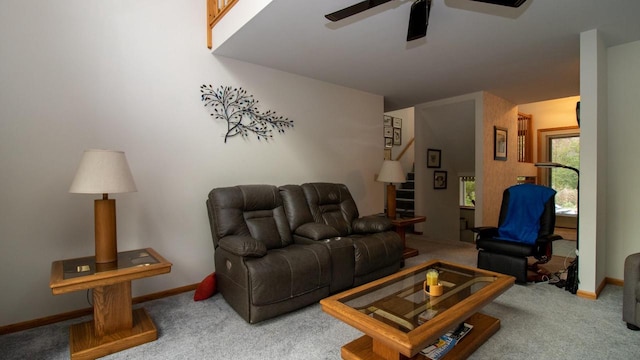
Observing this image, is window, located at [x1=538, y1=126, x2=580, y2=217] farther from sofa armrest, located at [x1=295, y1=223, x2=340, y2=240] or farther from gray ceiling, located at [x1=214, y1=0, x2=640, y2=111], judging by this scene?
sofa armrest, located at [x1=295, y1=223, x2=340, y2=240]

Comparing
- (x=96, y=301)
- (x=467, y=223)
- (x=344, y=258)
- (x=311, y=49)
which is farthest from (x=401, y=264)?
(x=467, y=223)

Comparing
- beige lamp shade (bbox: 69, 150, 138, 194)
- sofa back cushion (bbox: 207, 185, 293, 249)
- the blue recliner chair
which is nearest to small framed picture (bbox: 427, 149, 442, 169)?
the blue recliner chair

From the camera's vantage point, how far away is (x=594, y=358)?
1915 mm

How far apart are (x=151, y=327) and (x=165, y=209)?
1.10 m

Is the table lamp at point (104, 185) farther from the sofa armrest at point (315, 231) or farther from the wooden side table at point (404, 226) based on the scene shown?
the wooden side table at point (404, 226)

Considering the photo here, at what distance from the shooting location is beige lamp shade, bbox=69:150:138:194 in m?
2.05

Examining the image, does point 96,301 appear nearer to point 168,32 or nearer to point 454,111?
point 168,32

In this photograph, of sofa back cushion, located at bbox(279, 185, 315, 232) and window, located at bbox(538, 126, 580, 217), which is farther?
window, located at bbox(538, 126, 580, 217)

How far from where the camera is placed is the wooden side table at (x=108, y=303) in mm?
1940

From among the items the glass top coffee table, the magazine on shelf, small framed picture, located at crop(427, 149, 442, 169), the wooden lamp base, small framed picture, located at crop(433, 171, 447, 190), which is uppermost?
small framed picture, located at crop(427, 149, 442, 169)

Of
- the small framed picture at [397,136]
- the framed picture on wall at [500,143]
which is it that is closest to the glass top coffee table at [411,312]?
the framed picture on wall at [500,143]

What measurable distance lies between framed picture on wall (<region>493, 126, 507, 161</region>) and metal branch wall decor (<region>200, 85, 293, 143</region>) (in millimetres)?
3480

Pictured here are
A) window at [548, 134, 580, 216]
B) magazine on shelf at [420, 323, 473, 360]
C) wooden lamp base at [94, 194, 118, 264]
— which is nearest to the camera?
magazine on shelf at [420, 323, 473, 360]

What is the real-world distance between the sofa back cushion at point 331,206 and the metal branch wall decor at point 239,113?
32.3 inches
